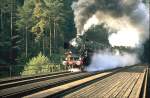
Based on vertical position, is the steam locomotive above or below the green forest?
below

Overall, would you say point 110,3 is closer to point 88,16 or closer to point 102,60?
point 88,16

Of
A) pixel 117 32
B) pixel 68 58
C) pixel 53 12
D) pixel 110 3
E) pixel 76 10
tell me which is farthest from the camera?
pixel 53 12

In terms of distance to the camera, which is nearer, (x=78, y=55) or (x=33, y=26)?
(x=78, y=55)

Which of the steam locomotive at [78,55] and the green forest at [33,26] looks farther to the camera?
the green forest at [33,26]

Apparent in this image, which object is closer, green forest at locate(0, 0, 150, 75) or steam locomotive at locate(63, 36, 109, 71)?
steam locomotive at locate(63, 36, 109, 71)

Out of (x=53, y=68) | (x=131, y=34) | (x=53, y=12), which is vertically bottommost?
(x=53, y=68)

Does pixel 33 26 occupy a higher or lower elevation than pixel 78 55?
higher

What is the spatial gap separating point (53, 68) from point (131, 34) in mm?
29787

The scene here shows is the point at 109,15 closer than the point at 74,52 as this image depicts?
No

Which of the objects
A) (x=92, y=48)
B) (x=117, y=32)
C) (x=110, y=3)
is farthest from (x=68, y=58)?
(x=117, y=32)

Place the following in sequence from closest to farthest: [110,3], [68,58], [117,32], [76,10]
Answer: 1. [68,58]
2. [76,10]
3. [110,3]
4. [117,32]

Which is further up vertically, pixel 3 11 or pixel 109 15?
pixel 3 11

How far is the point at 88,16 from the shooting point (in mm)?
55594

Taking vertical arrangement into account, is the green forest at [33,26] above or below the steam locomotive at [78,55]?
above
